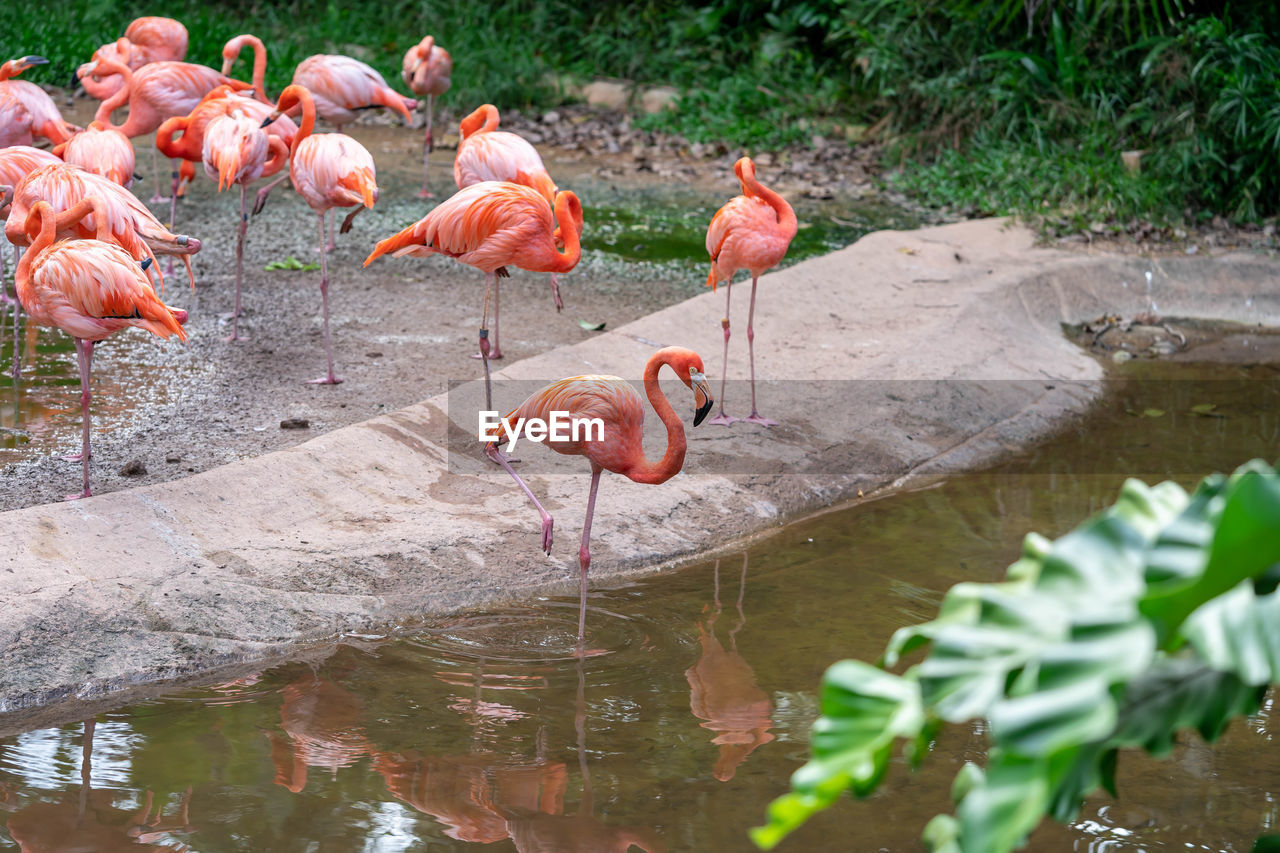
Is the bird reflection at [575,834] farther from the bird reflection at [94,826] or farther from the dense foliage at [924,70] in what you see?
the dense foliage at [924,70]

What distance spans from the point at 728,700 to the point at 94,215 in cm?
293

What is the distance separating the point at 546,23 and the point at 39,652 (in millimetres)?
9786

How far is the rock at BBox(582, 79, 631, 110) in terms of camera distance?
11.1 m

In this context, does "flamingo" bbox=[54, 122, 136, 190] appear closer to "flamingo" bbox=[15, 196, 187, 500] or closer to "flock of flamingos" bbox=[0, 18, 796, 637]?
"flock of flamingos" bbox=[0, 18, 796, 637]

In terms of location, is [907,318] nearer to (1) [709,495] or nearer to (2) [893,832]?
→ (1) [709,495]

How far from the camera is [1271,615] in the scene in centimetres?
110

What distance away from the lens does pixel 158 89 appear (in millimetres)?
7195

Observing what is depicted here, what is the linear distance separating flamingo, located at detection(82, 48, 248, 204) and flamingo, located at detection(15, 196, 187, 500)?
3.21m

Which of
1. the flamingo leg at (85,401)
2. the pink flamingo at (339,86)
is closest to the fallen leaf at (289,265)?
the pink flamingo at (339,86)

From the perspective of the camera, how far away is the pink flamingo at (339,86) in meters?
7.61

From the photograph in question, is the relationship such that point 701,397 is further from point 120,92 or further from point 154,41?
Answer: point 154,41

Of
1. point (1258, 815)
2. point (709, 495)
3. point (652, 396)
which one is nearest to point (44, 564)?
point (652, 396)

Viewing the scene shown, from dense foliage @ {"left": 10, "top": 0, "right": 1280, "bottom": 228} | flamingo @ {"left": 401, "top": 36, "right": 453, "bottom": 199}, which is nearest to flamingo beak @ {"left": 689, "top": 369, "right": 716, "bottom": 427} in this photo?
dense foliage @ {"left": 10, "top": 0, "right": 1280, "bottom": 228}

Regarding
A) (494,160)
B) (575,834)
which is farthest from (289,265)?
(575,834)
